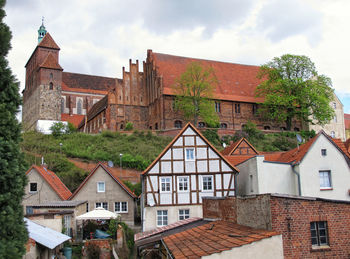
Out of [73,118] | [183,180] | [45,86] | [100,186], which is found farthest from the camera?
[73,118]

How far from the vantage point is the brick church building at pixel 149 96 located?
54.6 m

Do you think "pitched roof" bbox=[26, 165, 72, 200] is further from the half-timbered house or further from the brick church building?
the brick church building

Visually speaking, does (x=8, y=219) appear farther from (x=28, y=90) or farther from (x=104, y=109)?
(x=28, y=90)

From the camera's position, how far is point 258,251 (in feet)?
34.3

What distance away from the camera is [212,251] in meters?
10.4

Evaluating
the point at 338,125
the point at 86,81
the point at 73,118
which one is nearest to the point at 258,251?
the point at 338,125

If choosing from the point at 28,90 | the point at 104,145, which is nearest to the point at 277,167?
the point at 104,145

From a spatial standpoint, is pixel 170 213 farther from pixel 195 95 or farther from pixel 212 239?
pixel 195 95

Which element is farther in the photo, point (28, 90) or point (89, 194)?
point (28, 90)

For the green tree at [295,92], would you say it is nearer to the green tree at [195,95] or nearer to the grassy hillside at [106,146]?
the grassy hillside at [106,146]

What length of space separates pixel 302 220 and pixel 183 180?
51.1 feet

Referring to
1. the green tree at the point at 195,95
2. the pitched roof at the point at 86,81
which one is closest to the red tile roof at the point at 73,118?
the pitched roof at the point at 86,81

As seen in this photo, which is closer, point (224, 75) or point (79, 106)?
point (224, 75)

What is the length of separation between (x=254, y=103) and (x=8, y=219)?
173 feet
